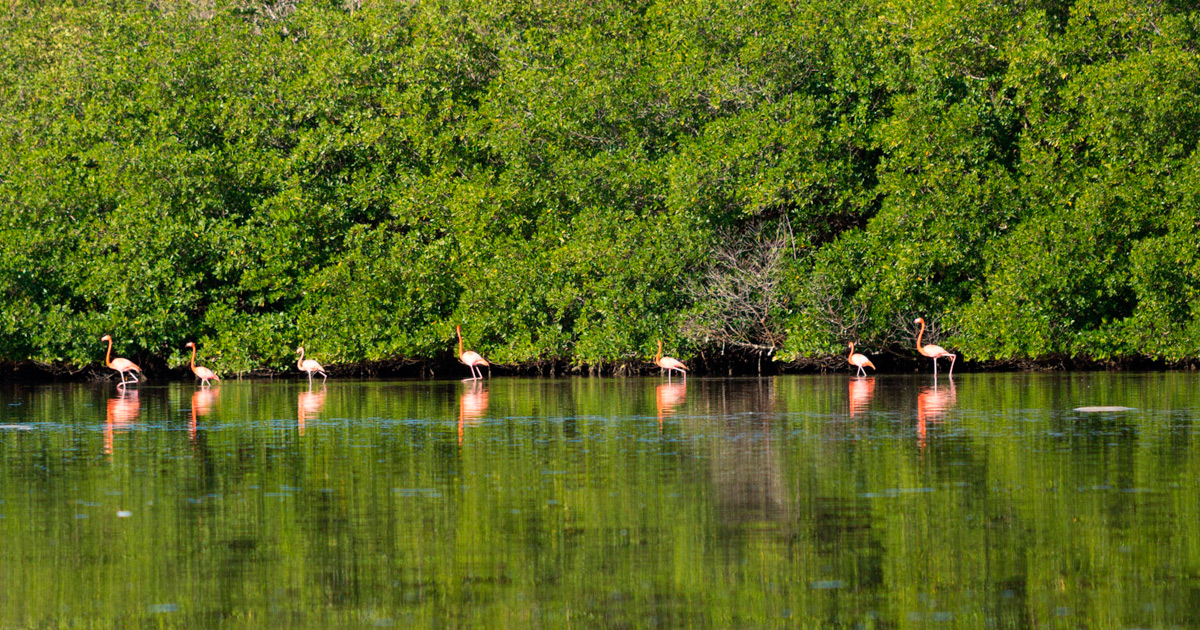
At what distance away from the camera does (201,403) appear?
35.3 metres

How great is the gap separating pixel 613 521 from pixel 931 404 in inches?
666

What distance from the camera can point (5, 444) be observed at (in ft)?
80.8

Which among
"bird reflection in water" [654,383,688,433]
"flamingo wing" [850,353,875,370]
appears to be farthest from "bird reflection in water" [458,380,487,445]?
"flamingo wing" [850,353,875,370]

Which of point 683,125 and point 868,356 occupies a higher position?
point 683,125

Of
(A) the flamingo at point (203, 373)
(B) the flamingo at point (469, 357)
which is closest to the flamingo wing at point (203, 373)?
(A) the flamingo at point (203, 373)

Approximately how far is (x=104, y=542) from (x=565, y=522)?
4.23 m

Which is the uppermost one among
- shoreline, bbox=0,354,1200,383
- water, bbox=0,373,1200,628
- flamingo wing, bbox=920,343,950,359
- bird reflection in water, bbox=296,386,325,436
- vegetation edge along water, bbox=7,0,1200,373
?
vegetation edge along water, bbox=7,0,1200,373

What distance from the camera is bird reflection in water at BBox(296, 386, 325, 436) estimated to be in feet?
95.6

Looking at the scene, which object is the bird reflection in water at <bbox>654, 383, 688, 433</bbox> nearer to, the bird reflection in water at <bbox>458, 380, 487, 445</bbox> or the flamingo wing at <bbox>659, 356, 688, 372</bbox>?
the flamingo wing at <bbox>659, 356, 688, 372</bbox>

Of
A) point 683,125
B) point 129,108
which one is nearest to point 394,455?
point 683,125

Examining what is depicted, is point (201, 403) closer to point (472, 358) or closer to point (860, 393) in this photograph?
point (472, 358)

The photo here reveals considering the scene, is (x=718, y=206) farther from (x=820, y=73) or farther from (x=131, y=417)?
(x=131, y=417)

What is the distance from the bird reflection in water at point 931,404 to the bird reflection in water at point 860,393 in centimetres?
106

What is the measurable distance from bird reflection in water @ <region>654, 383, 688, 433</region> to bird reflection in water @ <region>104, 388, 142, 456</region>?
29.5 feet
